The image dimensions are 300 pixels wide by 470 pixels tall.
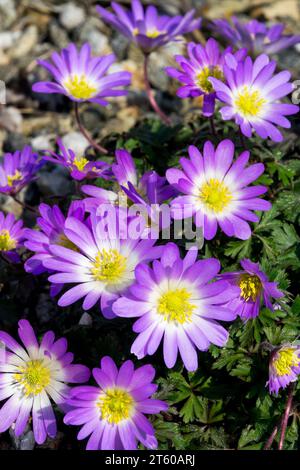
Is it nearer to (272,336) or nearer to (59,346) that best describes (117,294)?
(59,346)

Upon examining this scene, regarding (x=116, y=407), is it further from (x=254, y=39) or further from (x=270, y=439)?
(x=254, y=39)

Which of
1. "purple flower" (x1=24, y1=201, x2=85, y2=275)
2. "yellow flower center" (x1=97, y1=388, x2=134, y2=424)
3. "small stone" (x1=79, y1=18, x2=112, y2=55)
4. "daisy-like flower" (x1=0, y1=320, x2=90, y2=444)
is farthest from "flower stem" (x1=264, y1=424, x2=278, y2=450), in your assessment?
"small stone" (x1=79, y1=18, x2=112, y2=55)

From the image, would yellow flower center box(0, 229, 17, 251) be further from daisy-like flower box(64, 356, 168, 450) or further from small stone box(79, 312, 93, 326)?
daisy-like flower box(64, 356, 168, 450)

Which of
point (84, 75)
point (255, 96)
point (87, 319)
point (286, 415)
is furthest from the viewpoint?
point (84, 75)

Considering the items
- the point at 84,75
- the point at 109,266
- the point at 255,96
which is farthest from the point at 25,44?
the point at 109,266

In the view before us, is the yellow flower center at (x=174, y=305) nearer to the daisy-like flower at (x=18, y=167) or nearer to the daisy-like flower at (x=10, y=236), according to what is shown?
the daisy-like flower at (x=10, y=236)
